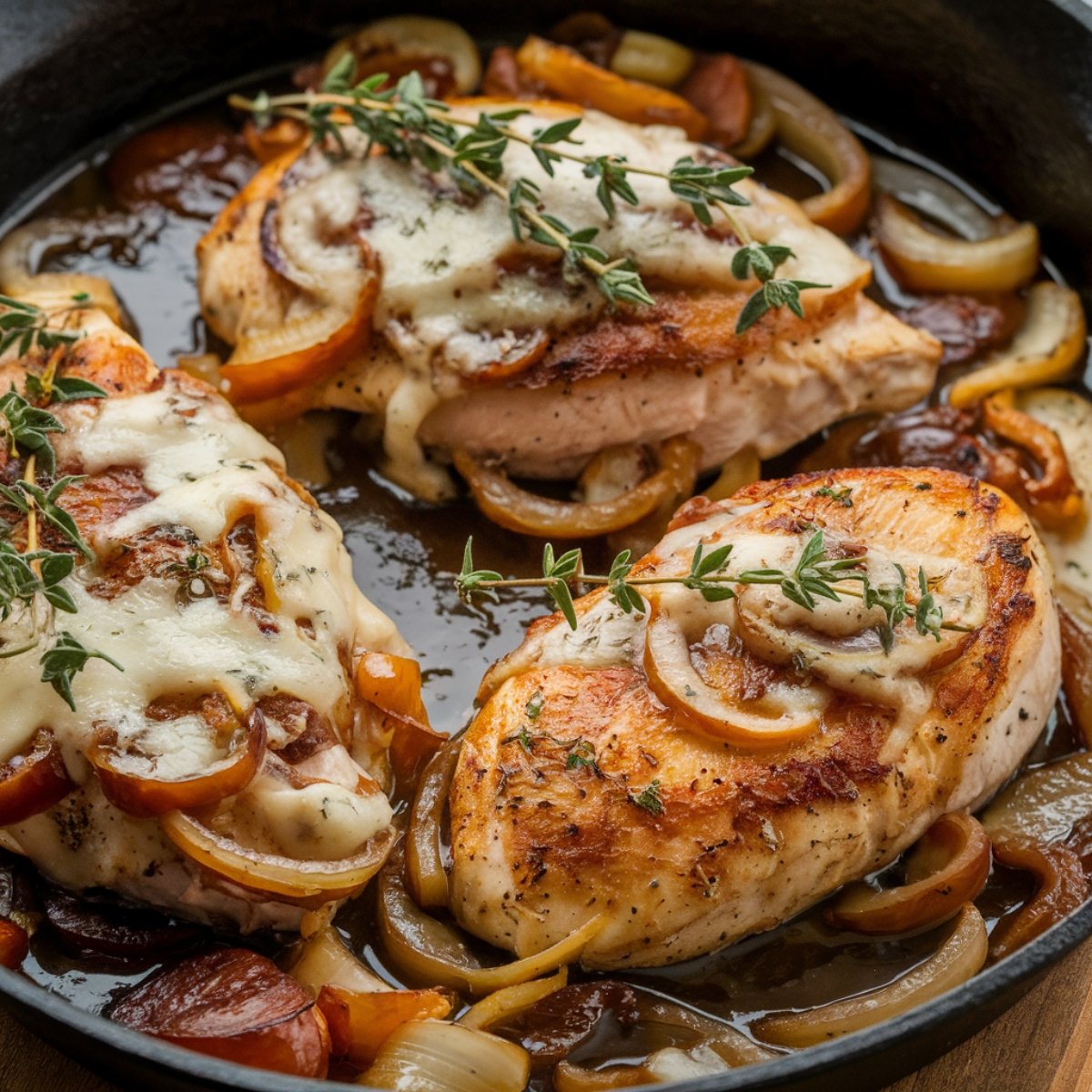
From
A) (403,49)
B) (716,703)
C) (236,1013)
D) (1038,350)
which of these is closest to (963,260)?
(1038,350)

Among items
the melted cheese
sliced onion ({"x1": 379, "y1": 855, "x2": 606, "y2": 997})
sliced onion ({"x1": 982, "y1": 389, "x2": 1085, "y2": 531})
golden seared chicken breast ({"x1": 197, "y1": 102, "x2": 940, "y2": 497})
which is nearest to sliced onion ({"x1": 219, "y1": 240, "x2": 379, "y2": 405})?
golden seared chicken breast ({"x1": 197, "y1": 102, "x2": 940, "y2": 497})

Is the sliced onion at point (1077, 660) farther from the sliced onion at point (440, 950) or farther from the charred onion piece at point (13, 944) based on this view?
the charred onion piece at point (13, 944)

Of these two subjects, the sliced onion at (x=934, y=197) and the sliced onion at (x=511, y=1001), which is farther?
the sliced onion at (x=934, y=197)

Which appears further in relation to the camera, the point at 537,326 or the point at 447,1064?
the point at 537,326

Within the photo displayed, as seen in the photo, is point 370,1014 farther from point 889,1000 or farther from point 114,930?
point 889,1000

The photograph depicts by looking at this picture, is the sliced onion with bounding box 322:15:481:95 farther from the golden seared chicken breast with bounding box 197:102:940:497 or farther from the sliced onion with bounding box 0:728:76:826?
the sliced onion with bounding box 0:728:76:826

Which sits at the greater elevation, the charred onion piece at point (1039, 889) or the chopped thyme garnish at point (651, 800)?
the charred onion piece at point (1039, 889)

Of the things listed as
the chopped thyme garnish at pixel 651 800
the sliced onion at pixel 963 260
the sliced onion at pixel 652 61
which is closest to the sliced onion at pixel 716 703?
the chopped thyme garnish at pixel 651 800
